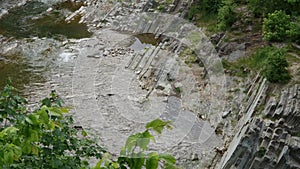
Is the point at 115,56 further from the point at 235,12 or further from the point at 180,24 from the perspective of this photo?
the point at 235,12

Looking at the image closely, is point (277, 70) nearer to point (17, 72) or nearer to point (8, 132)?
point (17, 72)

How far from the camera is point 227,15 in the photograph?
2461cm

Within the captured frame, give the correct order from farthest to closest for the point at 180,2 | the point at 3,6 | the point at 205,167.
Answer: the point at 3,6 < the point at 180,2 < the point at 205,167

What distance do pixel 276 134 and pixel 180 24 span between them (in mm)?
15116

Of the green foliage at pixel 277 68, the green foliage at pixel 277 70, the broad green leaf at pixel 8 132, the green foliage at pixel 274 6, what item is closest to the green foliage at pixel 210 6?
the green foliage at pixel 274 6

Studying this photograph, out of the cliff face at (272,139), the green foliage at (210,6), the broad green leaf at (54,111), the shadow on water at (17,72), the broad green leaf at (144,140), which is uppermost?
the broad green leaf at (54,111)

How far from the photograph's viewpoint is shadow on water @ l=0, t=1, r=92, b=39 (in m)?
29.5

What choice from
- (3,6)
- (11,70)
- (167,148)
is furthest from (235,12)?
(3,6)

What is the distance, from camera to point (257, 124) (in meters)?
15.8

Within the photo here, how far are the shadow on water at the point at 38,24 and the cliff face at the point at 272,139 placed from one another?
54.5ft

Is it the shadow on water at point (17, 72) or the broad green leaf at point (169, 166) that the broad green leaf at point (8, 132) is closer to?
the broad green leaf at point (169, 166)

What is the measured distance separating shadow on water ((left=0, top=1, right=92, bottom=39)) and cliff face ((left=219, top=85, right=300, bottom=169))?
16.6m

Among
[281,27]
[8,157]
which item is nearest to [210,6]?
[281,27]

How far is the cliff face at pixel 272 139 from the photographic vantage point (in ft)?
47.7
